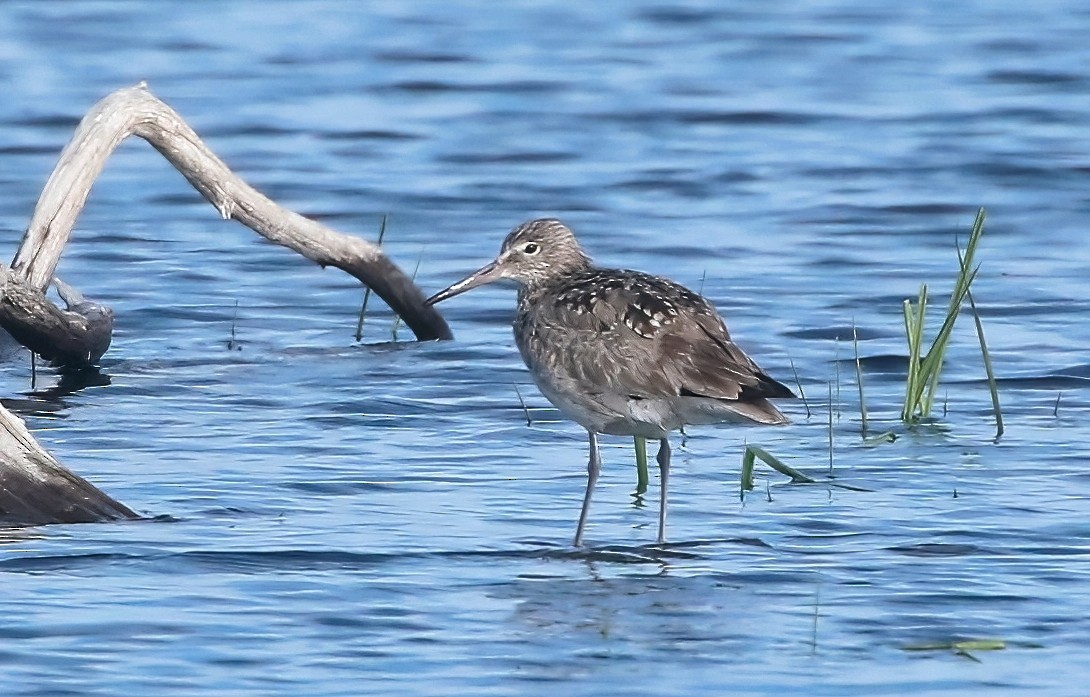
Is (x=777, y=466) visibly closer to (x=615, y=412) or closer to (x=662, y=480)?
(x=662, y=480)

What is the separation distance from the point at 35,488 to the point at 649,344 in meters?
2.44

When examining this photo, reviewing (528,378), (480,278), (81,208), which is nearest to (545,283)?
(480,278)

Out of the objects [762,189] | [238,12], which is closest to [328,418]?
[762,189]

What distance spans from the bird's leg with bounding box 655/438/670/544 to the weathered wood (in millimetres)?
2167

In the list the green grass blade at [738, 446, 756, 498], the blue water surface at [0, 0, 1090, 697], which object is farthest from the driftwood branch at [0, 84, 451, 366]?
the green grass blade at [738, 446, 756, 498]

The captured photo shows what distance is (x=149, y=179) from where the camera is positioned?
18.4 metres

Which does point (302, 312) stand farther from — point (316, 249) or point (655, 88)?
point (655, 88)

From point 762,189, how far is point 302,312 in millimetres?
4936

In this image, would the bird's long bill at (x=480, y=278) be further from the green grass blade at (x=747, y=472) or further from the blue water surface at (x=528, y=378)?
the green grass blade at (x=747, y=472)

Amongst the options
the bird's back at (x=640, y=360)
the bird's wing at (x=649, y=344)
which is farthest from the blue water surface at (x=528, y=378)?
the bird's wing at (x=649, y=344)

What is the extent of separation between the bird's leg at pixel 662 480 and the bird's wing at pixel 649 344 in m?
0.40

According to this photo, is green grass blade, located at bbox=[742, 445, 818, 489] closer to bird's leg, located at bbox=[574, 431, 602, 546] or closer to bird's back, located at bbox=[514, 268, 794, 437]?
bird's back, located at bbox=[514, 268, 794, 437]

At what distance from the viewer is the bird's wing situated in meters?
8.90

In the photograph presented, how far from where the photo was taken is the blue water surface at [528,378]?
7.83 metres
